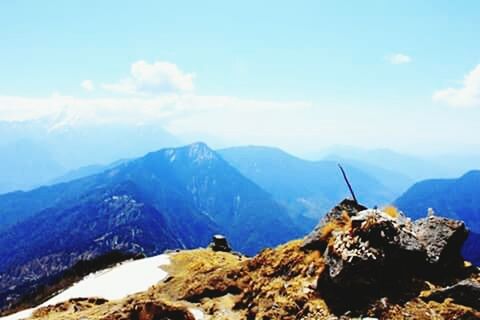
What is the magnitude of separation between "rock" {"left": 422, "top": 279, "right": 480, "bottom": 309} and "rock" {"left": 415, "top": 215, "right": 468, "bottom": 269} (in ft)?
9.08

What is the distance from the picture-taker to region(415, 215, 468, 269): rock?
2625cm

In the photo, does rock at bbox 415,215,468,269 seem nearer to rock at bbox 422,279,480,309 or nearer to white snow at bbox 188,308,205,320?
rock at bbox 422,279,480,309

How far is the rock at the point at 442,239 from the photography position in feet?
86.1

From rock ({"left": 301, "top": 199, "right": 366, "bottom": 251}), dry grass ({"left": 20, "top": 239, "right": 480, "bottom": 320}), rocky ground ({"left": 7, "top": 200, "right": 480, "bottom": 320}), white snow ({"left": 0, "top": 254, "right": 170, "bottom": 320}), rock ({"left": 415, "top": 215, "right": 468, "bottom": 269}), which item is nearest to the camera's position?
dry grass ({"left": 20, "top": 239, "right": 480, "bottom": 320})

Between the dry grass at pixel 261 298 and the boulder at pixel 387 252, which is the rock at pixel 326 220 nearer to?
the dry grass at pixel 261 298

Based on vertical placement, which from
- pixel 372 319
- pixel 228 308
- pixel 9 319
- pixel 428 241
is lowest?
pixel 9 319

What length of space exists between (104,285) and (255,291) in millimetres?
31410

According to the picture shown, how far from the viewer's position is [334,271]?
2503 cm

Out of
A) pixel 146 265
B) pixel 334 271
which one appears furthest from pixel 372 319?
pixel 146 265

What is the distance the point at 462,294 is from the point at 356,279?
185 inches

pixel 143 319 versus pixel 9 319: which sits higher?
pixel 143 319

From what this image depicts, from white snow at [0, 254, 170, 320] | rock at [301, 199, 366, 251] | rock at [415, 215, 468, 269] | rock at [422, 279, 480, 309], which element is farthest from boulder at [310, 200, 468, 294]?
white snow at [0, 254, 170, 320]

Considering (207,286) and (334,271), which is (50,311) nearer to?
(207,286)

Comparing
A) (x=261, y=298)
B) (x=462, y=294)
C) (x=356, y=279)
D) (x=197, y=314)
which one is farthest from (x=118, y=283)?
(x=462, y=294)
